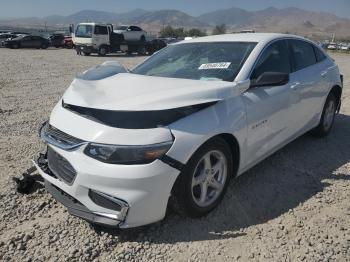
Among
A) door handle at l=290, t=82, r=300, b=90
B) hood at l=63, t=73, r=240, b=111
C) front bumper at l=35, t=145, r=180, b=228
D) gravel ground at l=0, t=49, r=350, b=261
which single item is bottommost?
gravel ground at l=0, t=49, r=350, b=261

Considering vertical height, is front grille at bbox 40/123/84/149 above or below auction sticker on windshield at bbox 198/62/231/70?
below

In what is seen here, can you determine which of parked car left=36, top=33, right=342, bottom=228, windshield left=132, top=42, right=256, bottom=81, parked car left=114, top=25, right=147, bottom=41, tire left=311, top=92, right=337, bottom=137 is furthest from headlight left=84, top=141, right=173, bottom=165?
parked car left=114, top=25, right=147, bottom=41

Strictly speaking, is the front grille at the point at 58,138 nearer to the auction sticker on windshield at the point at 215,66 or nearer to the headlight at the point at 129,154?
the headlight at the point at 129,154

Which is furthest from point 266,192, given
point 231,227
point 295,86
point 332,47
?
point 332,47

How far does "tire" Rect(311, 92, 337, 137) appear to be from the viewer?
568 centimetres

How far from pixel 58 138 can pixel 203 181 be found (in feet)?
4.32

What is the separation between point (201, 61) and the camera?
4.21 metres

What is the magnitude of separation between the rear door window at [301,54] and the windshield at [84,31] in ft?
75.4

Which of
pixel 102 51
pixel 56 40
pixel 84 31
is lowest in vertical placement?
pixel 56 40

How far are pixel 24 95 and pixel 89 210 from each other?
694 cm

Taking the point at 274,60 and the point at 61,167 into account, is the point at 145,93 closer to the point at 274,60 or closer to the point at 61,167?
the point at 61,167

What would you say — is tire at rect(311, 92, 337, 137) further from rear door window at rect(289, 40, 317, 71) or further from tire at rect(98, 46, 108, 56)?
tire at rect(98, 46, 108, 56)

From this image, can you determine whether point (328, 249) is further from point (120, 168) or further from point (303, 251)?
point (120, 168)

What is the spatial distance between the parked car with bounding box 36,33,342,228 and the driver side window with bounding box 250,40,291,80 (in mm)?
14
